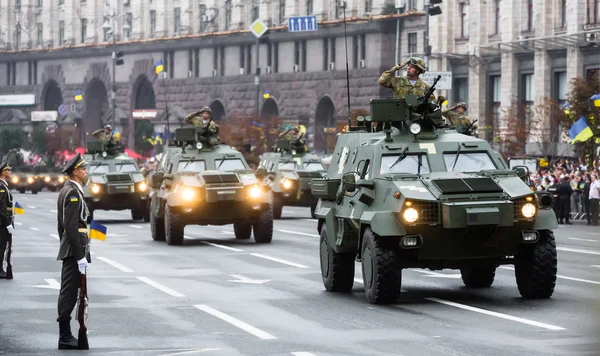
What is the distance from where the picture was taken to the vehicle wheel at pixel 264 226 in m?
31.6

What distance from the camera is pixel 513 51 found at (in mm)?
65125

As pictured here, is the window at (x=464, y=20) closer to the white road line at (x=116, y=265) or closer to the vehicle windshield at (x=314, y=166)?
the vehicle windshield at (x=314, y=166)

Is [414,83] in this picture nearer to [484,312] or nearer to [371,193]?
[371,193]

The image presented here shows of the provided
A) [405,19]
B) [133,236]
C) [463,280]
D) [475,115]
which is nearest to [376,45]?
[405,19]

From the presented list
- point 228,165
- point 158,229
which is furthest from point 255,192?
point 158,229

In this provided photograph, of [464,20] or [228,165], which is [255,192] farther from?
[464,20]

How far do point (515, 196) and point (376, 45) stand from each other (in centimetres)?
6200

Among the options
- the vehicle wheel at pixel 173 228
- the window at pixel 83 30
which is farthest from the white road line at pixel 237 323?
the window at pixel 83 30

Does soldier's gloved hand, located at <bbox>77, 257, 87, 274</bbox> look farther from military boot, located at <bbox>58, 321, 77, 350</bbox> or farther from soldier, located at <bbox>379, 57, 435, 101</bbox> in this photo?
soldier, located at <bbox>379, 57, 435, 101</bbox>

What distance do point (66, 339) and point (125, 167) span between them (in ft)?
101

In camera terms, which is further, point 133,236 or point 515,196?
point 133,236

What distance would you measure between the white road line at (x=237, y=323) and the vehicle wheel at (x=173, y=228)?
43.6 feet

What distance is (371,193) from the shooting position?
1812cm

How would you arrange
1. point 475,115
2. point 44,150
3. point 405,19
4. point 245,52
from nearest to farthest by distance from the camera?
point 475,115, point 405,19, point 245,52, point 44,150
